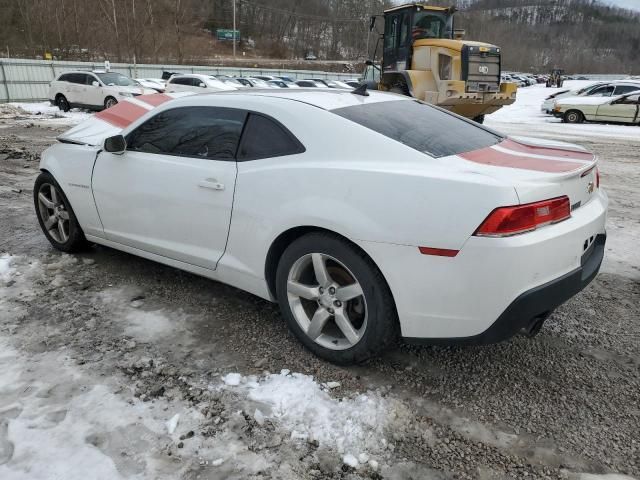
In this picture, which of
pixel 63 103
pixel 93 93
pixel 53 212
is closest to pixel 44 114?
pixel 63 103

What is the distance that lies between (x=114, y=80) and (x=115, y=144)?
17.9 metres

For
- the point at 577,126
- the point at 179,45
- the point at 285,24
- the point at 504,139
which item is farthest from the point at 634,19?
the point at 504,139

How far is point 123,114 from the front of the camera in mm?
5004

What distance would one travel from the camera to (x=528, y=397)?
8.86 ft

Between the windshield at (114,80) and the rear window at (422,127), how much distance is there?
18.6 meters

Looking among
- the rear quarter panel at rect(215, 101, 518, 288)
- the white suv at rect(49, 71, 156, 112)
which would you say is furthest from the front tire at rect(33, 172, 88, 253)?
the white suv at rect(49, 71, 156, 112)

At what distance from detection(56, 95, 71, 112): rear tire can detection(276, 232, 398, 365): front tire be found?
68.1 feet

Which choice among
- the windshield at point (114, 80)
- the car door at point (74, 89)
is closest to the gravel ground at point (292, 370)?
the windshield at point (114, 80)

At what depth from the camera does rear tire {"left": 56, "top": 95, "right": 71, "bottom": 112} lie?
A: 67.1ft

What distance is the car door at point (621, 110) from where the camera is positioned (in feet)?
60.7

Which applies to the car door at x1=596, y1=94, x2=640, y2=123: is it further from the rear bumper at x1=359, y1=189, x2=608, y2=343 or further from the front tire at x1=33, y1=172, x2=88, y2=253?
the front tire at x1=33, y1=172, x2=88, y2=253

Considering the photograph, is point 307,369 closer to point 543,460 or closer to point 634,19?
point 543,460

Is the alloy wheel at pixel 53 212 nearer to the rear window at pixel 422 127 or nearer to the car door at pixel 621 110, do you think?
the rear window at pixel 422 127

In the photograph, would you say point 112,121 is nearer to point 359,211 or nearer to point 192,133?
point 192,133
